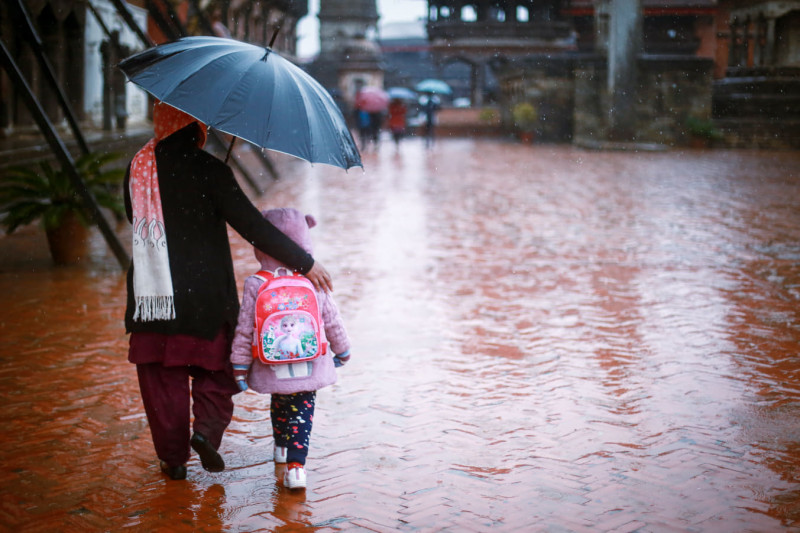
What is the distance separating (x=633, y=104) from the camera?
26.5 metres

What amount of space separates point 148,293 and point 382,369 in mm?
2330

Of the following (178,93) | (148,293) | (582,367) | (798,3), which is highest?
(798,3)

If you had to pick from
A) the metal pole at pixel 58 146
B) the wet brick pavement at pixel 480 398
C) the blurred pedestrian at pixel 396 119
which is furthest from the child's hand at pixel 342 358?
the blurred pedestrian at pixel 396 119

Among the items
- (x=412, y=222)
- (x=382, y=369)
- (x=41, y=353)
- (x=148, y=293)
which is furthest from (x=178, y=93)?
(x=412, y=222)

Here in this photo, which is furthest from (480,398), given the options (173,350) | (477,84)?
(477,84)

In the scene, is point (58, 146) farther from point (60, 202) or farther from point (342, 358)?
point (342, 358)

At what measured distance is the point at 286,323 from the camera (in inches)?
146

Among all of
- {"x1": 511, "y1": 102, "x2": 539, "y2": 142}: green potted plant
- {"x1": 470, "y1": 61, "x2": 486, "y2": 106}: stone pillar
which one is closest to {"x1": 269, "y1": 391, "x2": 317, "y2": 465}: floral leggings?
{"x1": 511, "y1": 102, "x2": 539, "y2": 142}: green potted plant

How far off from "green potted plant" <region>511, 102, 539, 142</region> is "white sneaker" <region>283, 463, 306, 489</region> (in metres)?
27.8

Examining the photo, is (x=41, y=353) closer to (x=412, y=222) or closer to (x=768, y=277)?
(x=768, y=277)

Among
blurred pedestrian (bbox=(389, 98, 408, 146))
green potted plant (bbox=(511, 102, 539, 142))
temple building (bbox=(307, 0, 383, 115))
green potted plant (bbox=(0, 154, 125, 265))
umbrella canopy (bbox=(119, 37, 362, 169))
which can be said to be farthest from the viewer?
temple building (bbox=(307, 0, 383, 115))

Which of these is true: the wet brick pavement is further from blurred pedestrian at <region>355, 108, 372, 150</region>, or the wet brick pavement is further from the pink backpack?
blurred pedestrian at <region>355, 108, 372, 150</region>

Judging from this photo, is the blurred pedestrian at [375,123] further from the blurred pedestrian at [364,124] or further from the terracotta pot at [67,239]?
the terracotta pot at [67,239]

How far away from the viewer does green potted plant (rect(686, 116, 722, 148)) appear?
2603 centimetres
